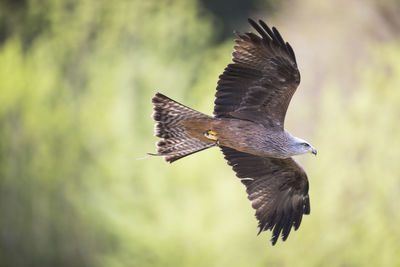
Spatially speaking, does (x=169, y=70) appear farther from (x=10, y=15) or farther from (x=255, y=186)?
(x=255, y=186)

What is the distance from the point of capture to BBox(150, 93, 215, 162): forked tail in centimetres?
477

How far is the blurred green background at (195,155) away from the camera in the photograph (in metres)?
8.33

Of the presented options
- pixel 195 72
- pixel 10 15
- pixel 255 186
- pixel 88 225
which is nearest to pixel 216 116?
pixel 255 186

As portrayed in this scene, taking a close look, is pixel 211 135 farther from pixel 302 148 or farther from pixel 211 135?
pixel 302 148

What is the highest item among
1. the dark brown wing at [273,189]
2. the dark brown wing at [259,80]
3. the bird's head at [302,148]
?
the dark brown wing at [259,80]

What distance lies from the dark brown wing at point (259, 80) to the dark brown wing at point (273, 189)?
0.72m

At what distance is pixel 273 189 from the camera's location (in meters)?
5.37

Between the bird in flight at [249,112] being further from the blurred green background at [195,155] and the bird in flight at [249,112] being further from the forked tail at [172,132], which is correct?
the blurred green background at [195,155]

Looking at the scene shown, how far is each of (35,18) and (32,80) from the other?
1040 mm

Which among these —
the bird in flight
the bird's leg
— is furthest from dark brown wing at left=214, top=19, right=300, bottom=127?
the bird's leg

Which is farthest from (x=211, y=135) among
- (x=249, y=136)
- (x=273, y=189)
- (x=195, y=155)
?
(x=195, y=155)

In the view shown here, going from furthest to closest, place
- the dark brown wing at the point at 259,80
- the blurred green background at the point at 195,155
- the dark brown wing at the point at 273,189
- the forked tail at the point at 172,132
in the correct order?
1. the blurred green background at the point at 195,155
2. the dark brown wing at the point at 273,189
3. the forked tail at the point at 172,132
4. the dark brown wing at the point at 259,80

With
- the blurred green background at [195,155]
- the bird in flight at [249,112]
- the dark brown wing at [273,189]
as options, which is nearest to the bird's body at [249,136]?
the bird in flight at [249,112]

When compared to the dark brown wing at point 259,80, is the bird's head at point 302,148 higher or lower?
lower
